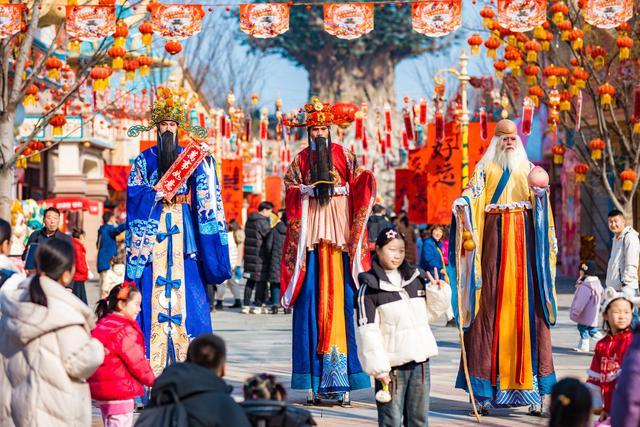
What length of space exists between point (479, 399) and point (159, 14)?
937 centimetres

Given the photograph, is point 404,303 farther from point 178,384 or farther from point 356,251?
point 356,251

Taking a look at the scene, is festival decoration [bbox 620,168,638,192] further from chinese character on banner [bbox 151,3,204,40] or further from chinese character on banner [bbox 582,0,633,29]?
chinese character on banner [bbox 151,3,204,40]

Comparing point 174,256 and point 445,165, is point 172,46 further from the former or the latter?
point 174,256

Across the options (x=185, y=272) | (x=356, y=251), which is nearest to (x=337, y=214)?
(x=356, y=251)

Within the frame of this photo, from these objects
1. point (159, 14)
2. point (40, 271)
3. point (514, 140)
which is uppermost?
point (159, 14)

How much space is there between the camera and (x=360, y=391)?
11086mm

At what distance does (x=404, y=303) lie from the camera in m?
7.25

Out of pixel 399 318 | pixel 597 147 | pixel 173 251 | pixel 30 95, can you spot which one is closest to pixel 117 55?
pixel 30 95

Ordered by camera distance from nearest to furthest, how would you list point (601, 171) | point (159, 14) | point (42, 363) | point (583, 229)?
1. point (42, 363)
2. point (159, 14)
3. point (601, 171)
4. point (583, 229)

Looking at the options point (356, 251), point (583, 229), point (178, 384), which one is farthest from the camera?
point (583, 229)

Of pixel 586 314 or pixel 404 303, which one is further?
pixel 586 314

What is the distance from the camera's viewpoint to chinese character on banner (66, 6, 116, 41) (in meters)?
16.7

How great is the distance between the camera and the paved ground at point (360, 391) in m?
9.31

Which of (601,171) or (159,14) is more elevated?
(159,14)
